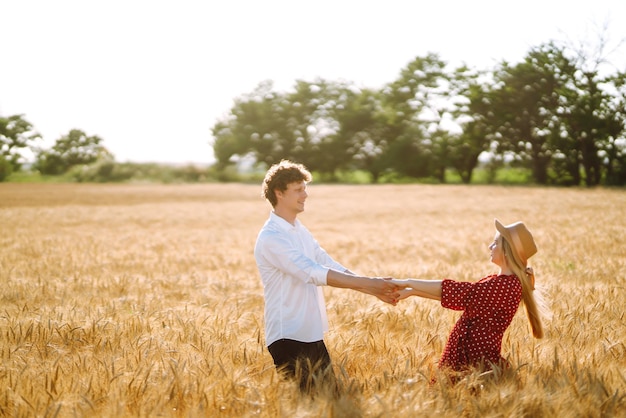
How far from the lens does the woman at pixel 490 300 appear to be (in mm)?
3730

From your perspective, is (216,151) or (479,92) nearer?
(479,92)

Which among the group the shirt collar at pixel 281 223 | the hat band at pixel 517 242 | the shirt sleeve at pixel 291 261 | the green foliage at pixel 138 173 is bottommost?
the shirt sleeve at pixel 291 261

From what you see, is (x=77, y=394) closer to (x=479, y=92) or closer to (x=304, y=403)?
(x=304, y=403)

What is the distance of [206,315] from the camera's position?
5645 mm

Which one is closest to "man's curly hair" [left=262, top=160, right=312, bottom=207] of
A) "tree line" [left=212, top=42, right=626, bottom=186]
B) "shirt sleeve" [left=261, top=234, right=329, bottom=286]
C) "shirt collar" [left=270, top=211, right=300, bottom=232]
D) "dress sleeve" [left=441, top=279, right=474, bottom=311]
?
"shirt collar" [left=270, top=211, right=300, bottom=232]

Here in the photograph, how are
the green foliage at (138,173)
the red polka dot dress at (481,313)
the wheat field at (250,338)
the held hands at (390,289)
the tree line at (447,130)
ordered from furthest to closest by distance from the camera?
1. the green foliage at (138,173)
2. the tree line at (447,130)
3. the held hands at (390,289)
4. the red polka dot dress at (481,313)
5. the wheat field at (250,338)

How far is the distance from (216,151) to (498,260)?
6785 cm

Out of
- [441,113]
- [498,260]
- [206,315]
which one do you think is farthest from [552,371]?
[441,113]

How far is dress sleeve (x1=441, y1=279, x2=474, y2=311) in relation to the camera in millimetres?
3771

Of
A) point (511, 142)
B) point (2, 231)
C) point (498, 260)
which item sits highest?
point (511, 142)

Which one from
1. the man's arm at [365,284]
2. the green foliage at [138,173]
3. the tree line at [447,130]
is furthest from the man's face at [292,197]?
the green foliage at [138,173]

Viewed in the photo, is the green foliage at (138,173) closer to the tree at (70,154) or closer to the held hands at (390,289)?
the tree at (70,154)

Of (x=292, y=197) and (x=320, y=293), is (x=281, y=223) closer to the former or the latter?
(x=292, y=197)

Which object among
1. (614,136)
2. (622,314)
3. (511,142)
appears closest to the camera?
(622,314)
